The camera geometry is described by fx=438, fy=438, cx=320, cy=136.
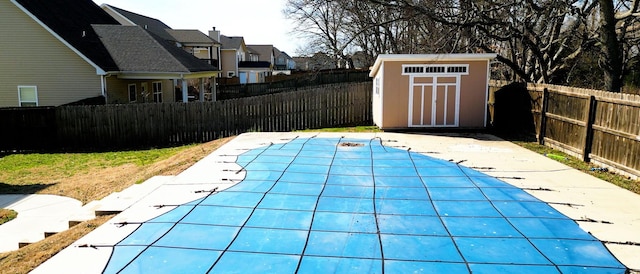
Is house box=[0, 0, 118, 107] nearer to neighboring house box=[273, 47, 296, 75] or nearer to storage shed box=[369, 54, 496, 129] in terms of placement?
storage shed box=[369, 54, 496, 129]

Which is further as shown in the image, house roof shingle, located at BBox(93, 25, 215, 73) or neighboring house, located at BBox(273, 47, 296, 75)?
neighboring house, located at BBox(273, 47, 296, 75)

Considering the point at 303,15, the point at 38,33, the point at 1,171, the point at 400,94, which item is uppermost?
the point at 303,15

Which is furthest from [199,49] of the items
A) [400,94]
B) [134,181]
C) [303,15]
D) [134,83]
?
[134,181]

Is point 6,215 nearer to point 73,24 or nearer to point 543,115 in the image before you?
point 543,115

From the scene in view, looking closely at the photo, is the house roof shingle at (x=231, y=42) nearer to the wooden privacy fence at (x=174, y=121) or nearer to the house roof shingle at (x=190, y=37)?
the house roof shingle at (x=190, y=37)

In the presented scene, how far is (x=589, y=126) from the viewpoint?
943 centimetres

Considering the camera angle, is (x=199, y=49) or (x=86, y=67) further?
(x=199, y=49)

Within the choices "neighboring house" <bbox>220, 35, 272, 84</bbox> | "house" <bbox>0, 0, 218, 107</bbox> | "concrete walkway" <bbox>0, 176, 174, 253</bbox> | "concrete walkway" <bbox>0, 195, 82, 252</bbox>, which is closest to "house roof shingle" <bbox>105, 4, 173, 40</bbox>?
"neighboring house" <bbox>220, 35, 272, 84</bbox>

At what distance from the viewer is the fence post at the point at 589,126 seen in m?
9.34

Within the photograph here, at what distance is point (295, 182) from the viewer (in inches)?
306

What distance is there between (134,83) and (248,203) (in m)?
15.1

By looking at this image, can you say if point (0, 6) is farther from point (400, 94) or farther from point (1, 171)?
point (400, 94)

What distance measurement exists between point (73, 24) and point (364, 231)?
18.3 metres

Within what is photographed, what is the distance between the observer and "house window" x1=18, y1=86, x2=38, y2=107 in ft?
55.3
